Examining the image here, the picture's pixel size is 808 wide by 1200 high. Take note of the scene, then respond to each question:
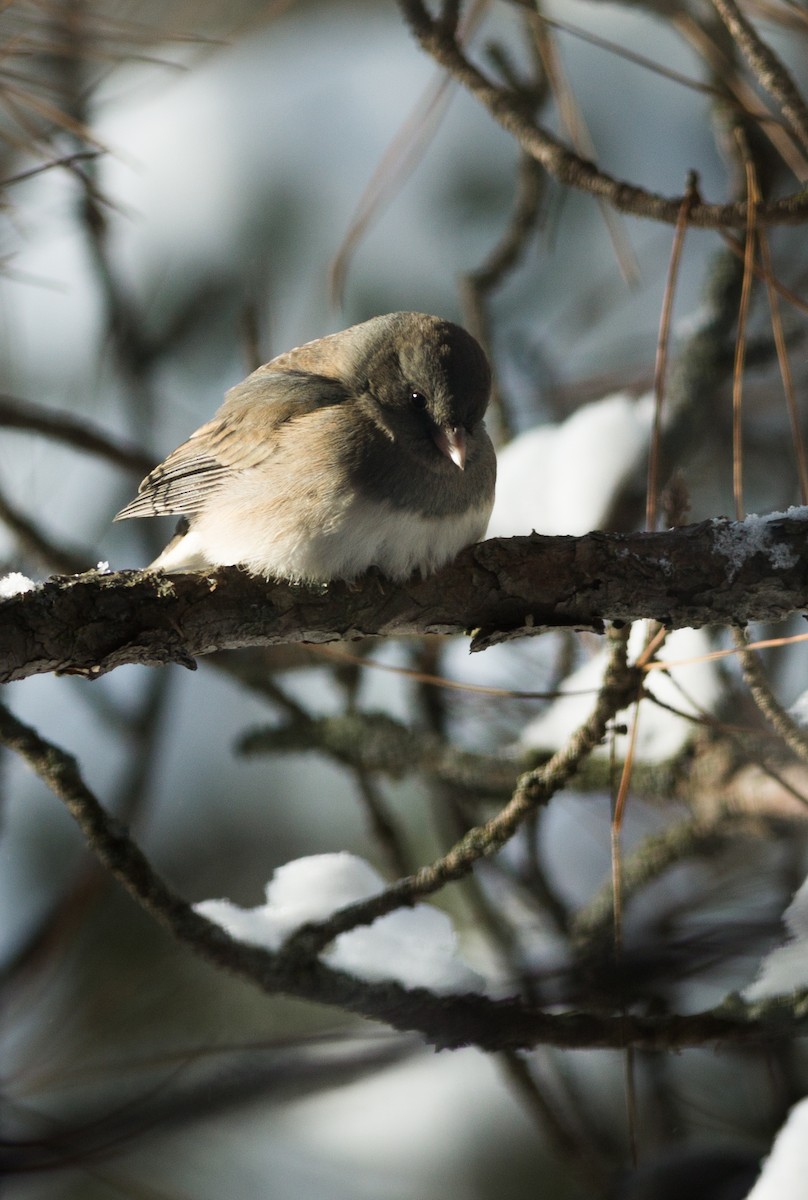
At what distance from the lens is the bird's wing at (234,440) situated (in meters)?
2.18

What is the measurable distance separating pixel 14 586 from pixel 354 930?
83 cm

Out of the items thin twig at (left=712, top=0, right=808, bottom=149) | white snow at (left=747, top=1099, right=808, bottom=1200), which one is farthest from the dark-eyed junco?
white snow at (left=747, top=1099, right=808, bottom=1200)

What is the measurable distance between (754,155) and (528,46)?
766 mm

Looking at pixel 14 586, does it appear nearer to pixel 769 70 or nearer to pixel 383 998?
pixel 383 998

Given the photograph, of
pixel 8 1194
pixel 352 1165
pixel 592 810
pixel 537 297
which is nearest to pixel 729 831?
pixel 592 810

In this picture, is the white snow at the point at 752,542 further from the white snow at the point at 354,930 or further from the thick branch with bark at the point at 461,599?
the white snow at the point at 354,930

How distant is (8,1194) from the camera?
1.43m

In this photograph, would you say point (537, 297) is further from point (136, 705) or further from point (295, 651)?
point (136, 705)

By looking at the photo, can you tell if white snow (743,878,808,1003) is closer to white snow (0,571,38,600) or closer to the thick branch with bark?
the thick branch with bark

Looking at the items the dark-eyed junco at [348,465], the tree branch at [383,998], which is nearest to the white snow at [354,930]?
the tree branch at [383,998]

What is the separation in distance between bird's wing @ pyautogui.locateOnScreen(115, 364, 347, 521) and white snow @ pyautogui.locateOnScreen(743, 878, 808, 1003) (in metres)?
1.34

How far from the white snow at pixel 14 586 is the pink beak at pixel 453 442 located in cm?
85

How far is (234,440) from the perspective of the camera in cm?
227

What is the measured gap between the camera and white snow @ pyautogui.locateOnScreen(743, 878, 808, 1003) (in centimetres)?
133
